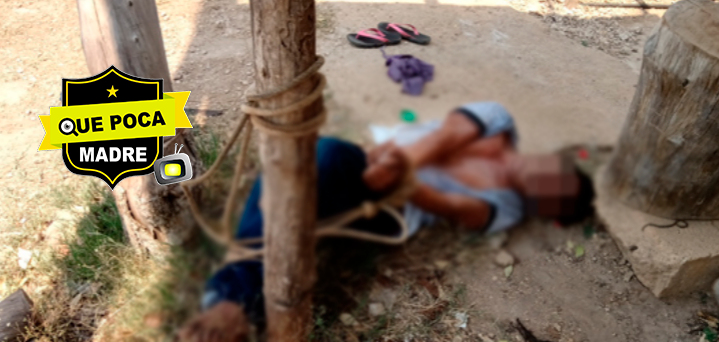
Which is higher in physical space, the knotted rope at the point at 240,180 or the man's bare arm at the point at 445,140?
the man's bare arm at the point at 445,140

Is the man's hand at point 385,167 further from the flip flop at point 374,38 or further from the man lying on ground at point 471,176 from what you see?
the flip flop at point 374,38

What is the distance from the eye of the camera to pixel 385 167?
873 millimetres

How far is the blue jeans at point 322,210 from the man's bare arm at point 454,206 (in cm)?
7

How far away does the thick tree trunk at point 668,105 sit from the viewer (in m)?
0.94

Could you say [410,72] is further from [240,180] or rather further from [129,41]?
[129,41]

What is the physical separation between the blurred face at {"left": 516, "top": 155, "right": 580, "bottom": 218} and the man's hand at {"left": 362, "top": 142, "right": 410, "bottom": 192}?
17 centimetres

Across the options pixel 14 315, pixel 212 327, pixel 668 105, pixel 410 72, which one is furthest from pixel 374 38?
pixel 14 315

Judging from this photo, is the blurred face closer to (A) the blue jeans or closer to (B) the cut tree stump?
(A) the blue jeans

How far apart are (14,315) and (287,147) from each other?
6.03ft

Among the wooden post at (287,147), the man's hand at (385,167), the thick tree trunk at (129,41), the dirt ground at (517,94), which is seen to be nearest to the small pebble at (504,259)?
the dirt ground at (517,94)

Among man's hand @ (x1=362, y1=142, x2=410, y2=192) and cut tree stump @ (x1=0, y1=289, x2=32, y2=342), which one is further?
cut tree stump @ (x1=0, y1=289, x2=32, y2=342)

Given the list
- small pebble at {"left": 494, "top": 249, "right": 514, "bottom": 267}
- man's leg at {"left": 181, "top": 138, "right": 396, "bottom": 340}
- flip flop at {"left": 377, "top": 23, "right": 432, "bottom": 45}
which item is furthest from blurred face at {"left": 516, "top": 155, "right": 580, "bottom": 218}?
flip flop at {"left": 377, "top": 23, "right": 432, "bottom": 45}

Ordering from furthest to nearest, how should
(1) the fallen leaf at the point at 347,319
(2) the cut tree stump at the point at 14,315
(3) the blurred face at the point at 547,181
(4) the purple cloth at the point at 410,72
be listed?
(2) the cut tree stump at the point at 14,315
(1) the fallen leaf at the point at 347,319
(4) the purple cloth at the point at 410,72
(3) the blurred face at the point at 547,181

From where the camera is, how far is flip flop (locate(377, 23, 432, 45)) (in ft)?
3.42
